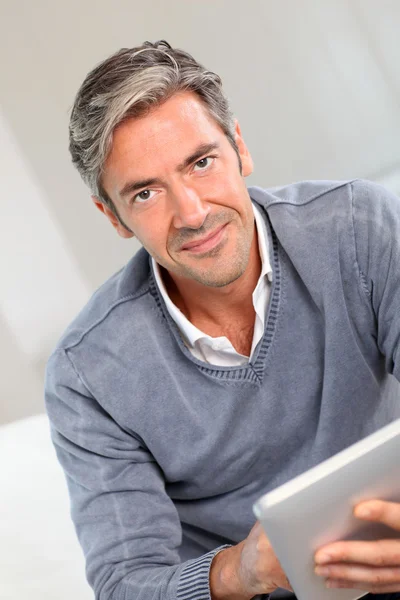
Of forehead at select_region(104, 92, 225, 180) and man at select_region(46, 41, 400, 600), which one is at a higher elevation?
forehead at select_region(104, 92, 225, 180)

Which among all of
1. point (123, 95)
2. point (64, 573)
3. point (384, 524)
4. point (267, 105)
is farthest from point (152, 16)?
point (384, 524)

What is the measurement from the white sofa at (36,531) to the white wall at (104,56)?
0.52 metres

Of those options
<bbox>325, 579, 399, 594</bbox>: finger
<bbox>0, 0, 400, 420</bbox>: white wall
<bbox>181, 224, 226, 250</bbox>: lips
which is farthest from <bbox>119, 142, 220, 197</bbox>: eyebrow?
<bbox>0, 0, 400, 420</bbox>: white wall

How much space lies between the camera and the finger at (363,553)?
893 mm

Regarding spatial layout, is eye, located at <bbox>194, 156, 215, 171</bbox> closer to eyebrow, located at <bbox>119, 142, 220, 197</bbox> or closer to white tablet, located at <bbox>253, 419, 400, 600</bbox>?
eyebrow, located at <bbox>119, 142, 220, 197</bbox>

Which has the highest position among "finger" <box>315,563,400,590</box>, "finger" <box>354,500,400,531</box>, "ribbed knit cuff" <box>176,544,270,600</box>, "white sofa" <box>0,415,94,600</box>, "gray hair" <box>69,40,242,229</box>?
"gray hair" <box>69,40,242,229</box>

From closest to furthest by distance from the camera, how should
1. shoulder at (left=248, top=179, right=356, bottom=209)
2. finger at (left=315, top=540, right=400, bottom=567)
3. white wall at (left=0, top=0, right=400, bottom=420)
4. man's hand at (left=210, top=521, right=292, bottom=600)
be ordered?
finger at (left=315, top=540, right=400, bottom=567) < man's hand at (left=210, top=521, right=292, bottom=600) < shoulder at (left=248, top=179, right=356, bottom=209) < white wall at (left=0, top=0, right=400, bottom=420)

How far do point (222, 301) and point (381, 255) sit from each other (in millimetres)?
303

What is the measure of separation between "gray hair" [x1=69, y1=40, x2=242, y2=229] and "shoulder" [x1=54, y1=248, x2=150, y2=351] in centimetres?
14

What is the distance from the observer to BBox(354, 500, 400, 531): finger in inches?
34.5

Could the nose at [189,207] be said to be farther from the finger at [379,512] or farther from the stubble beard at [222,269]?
the finger at [379,512]

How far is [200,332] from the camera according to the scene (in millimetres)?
1332

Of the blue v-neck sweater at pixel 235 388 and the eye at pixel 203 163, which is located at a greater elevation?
the eye at pixel 203 163

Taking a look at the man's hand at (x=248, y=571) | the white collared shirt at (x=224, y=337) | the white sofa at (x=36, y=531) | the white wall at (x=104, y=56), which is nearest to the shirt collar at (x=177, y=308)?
Result: the white collared shirt at (x=224, y=337)
